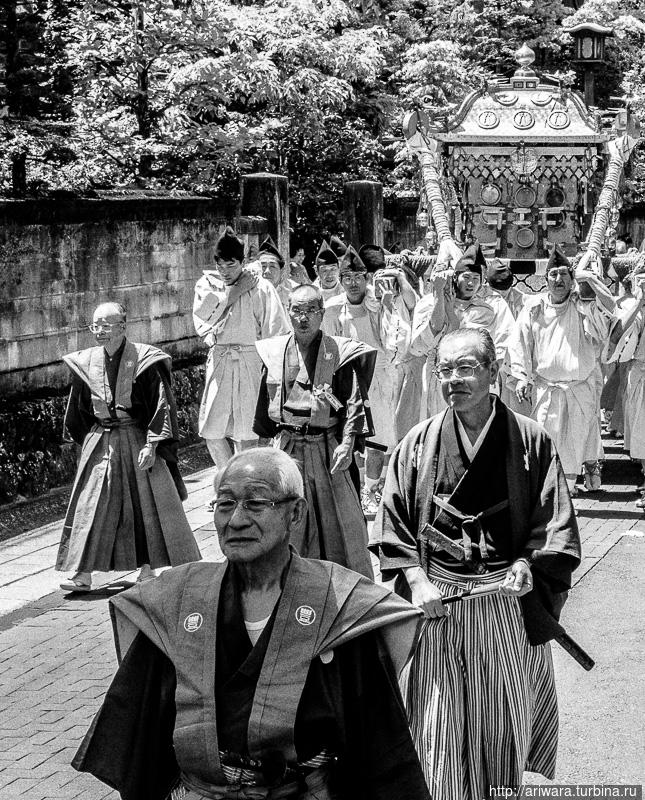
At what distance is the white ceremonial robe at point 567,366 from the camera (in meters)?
11.7

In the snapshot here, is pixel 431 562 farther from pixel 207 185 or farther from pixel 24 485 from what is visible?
pixel 207 185

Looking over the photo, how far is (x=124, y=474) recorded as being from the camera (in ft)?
29.3

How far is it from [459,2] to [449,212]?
723 centimetres

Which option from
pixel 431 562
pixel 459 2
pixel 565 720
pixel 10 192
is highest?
pixel 459 2

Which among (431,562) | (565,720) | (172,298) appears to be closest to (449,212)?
(172,298)

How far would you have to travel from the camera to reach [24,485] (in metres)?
11.7

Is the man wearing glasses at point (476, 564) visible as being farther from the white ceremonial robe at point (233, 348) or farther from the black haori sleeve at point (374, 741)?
the white ceremonial robe at point (233, 348)

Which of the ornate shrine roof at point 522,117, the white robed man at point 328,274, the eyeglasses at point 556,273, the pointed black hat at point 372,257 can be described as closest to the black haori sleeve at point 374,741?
the eyeglasses at point 556,273

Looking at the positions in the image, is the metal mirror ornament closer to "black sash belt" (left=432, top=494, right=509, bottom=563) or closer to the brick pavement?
the brick pavement

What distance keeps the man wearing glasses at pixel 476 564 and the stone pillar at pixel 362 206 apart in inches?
616

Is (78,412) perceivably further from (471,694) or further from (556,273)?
(471,694)

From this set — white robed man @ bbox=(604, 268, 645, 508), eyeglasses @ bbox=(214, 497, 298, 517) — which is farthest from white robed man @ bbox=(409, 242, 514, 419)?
eyeglasses @ bbox=(214, 497, 298, 517)

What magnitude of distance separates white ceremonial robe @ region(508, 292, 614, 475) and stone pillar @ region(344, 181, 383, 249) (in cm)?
904

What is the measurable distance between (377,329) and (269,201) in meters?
5.77
